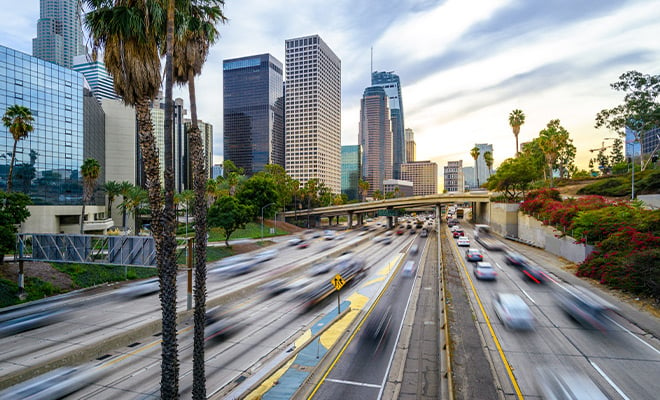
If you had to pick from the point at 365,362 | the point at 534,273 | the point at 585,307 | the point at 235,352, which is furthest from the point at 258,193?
the point at 365,362

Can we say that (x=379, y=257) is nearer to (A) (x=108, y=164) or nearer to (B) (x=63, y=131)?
(B) (x=63, y=131)

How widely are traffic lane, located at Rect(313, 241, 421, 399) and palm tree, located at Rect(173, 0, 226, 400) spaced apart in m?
4.98

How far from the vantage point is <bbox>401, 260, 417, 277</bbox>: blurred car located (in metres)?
36.5

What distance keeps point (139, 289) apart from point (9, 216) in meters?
11.4

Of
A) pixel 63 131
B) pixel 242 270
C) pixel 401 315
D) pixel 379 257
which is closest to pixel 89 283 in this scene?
pixel 242 270

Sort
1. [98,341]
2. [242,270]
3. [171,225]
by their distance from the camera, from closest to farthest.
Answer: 1. [171,225]
2. [98,341]
3. [242,270]

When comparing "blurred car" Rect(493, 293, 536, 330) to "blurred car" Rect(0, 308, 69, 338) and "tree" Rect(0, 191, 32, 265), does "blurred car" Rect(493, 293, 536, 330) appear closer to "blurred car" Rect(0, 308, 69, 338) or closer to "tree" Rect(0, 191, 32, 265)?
"blurred car" Rect(0, 308, 69, 338)

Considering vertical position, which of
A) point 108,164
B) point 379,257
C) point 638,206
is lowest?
point 379,257

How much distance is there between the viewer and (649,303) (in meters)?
22.8

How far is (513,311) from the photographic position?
22.0m

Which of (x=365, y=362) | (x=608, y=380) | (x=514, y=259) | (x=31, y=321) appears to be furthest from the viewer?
(x=514, y=259)

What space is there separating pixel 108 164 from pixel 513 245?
93653 millimetres

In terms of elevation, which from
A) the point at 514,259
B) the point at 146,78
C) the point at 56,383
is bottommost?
the point at 56,383

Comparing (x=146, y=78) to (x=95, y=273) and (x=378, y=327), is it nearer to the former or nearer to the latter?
(x=378, y=327)
